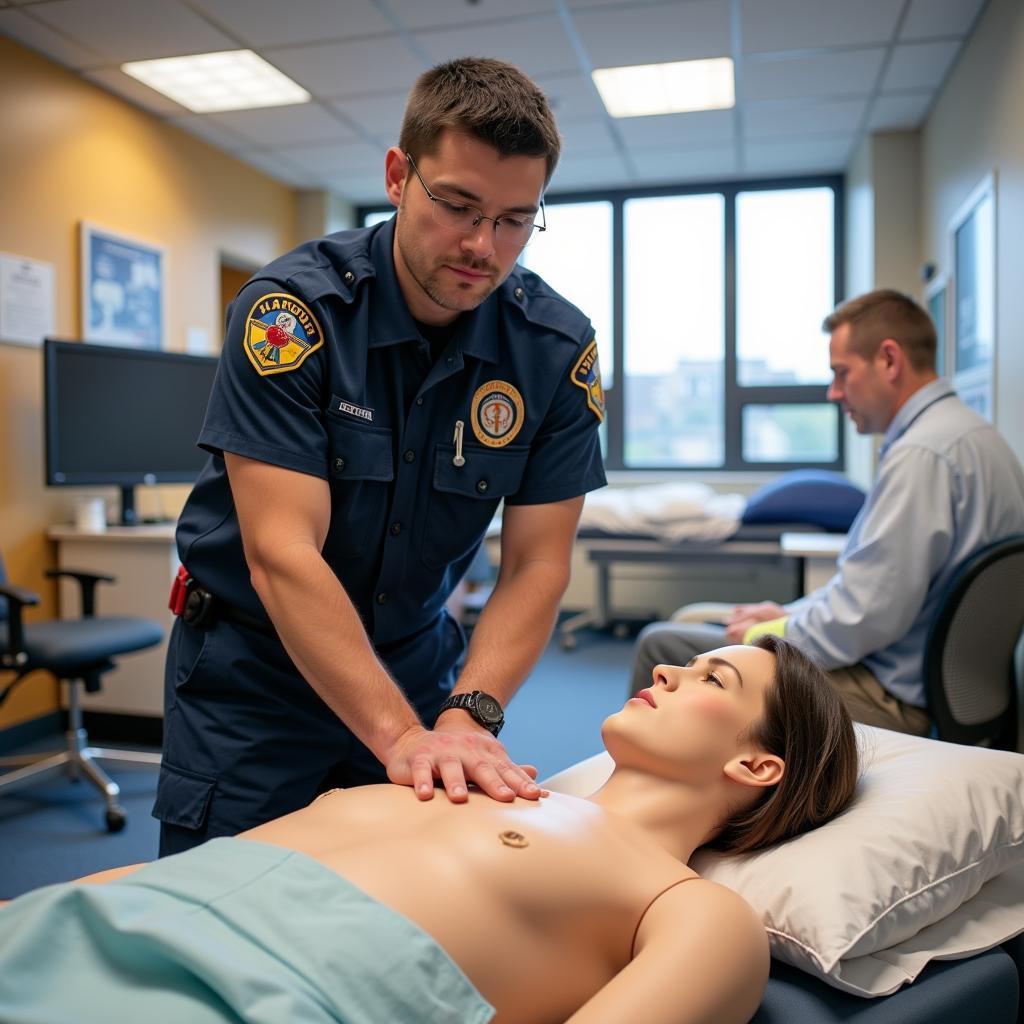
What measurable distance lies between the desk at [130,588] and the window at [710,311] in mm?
2990

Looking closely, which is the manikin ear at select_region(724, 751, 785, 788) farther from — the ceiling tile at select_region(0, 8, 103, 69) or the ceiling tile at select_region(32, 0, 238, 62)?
the ceiling tile at select_region(0, 8, 103, 69)

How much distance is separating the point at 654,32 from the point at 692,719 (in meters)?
3.03

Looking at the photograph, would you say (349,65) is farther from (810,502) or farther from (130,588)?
(810,502)

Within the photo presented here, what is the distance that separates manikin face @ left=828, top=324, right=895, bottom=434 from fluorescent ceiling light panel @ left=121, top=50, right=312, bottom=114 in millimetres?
2641

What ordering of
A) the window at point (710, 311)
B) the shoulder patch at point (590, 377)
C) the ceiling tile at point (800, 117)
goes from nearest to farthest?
the shoulder patch at point (590, 377)
the ceiling tile at point (800, 117)
the window at point (710, 311)

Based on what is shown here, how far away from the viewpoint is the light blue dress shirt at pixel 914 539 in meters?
1.82

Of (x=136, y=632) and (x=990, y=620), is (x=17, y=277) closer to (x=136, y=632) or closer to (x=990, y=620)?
(x=136, y=632)

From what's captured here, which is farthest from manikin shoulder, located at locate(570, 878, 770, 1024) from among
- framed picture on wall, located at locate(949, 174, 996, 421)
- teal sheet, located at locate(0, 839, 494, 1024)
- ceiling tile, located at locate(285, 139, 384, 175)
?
ceiling tile, located at locate(285, 139, 384, 175)

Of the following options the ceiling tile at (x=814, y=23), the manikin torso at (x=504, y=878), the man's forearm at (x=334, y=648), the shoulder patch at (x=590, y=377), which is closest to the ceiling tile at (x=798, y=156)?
the ceiling tile at (x=814, y=23)

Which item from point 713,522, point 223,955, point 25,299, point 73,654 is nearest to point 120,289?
point 25,299

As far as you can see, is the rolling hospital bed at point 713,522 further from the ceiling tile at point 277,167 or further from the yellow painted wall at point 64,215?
the ceiling tile at point 277,167

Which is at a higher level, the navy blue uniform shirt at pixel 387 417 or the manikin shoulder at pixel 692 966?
the navy blue uniform shirt at pixel 387 417

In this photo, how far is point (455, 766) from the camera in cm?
102

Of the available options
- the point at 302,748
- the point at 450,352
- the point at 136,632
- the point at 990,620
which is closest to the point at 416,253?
the point at 450,352
